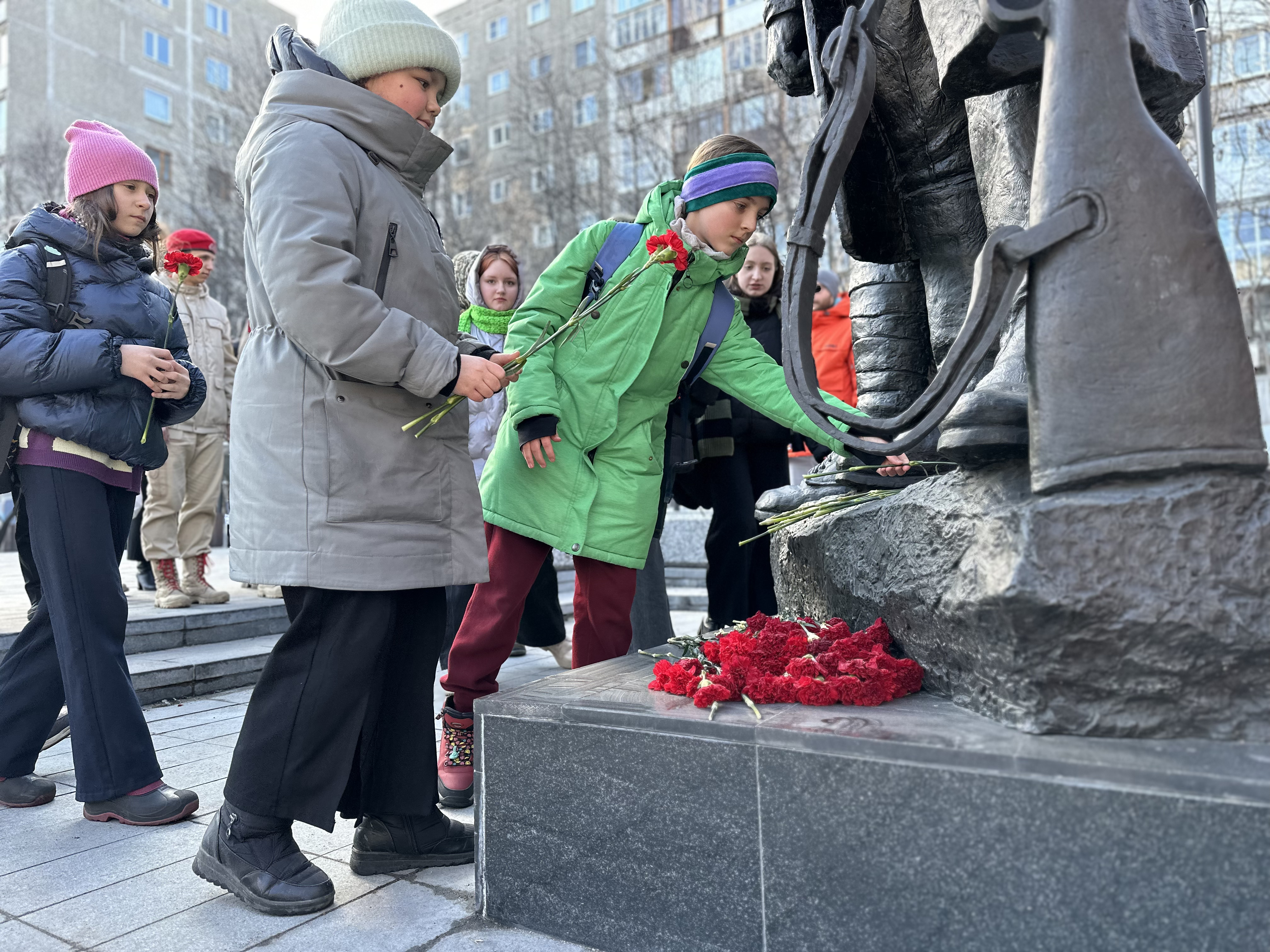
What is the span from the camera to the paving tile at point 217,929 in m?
1.94

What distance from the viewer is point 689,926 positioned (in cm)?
179

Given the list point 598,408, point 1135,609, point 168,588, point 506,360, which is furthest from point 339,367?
point 168,588

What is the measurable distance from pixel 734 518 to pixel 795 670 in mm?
2433

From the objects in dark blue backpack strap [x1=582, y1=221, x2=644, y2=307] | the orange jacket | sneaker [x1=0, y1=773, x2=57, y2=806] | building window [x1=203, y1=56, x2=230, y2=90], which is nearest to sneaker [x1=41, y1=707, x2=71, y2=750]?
sneaker [x1=0, y1=773, x2=57, y2=806]

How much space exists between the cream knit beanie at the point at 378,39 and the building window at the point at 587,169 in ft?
63.3

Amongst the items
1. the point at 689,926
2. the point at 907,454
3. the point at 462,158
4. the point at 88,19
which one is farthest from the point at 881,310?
the point at 88,19

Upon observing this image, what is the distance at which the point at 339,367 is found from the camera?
204 cm

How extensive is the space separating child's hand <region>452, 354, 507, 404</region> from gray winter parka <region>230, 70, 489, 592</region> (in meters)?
0.03

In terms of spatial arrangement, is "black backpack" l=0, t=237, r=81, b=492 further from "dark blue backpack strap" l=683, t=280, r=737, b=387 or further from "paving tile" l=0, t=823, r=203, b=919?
"dark blue backpack strap" l=683, t=280, r=737, b=387

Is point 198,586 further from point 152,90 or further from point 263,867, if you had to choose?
point 152,90

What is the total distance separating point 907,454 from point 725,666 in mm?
959

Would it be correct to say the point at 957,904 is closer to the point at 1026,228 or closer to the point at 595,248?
the point at 1026,228

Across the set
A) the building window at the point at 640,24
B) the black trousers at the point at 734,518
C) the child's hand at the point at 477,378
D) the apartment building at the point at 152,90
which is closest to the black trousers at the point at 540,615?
→ the black trousers at the point at 734,518

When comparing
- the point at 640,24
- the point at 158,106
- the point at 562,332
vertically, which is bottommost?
the point at 562,332
